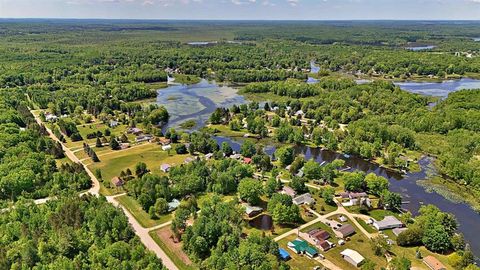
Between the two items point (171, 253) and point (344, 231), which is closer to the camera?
point (171, 253)

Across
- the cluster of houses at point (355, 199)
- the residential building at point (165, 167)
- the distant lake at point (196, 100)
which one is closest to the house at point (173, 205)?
the residential building at point (165, 167)

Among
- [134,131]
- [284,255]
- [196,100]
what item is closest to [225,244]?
[284,255]

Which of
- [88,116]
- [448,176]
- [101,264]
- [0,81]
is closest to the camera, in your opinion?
[101,264]

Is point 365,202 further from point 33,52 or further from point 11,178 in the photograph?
point 33,52

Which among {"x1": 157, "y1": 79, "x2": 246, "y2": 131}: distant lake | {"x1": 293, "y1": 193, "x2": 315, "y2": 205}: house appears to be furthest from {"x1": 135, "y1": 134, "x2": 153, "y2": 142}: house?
{"x1": 293, "y1": 193, "x2": 315, "y2": 205}: house

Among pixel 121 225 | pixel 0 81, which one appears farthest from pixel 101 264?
pixel 0 81

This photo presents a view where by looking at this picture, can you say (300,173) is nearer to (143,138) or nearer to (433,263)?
(433,263)
